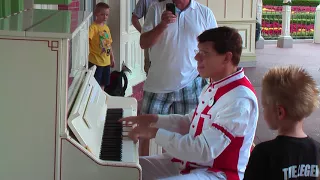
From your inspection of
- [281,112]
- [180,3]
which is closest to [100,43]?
[180,3]

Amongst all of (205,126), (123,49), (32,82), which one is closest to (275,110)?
(205,126)

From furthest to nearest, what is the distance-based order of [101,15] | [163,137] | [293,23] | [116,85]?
1. [293,23]
2. [116,85]
3. [101,15]
4. [163,137]

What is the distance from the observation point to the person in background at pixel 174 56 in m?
3.43

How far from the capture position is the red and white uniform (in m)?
2.32

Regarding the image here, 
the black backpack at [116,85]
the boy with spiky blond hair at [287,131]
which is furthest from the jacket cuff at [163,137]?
the black backpack at [116,85]

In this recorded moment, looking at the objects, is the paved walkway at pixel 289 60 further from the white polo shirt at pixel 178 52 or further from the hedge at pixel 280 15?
the white polo shirt at pixel 178 52

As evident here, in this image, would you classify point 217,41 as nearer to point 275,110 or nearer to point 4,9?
point 275,110

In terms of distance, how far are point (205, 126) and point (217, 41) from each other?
0.41 m

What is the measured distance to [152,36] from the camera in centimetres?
337

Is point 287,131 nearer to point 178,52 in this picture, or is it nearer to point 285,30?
point 178,52

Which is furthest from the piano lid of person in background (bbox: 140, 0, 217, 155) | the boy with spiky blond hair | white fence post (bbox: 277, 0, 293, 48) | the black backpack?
white fence post (bbox: 277, 0, 293, 48)

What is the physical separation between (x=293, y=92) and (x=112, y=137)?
1.07 meters

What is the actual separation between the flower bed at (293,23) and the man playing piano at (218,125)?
494 inches

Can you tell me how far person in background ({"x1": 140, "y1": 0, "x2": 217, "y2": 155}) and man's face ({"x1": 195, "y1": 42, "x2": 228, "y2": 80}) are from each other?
2.80ft
